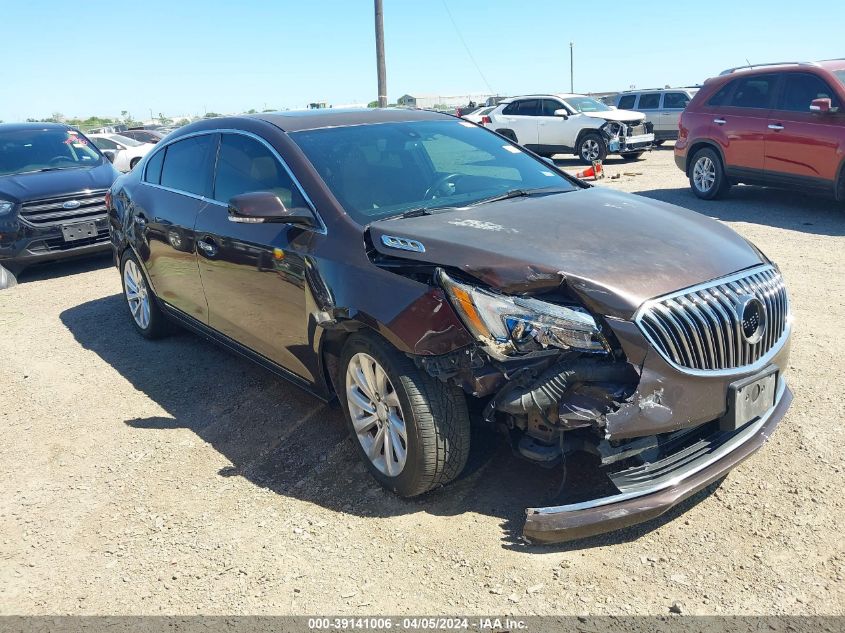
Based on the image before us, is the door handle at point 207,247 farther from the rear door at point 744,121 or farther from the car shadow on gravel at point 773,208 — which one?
the rear door at point 744,121

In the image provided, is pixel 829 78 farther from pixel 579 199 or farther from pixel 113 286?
pixel 113 286

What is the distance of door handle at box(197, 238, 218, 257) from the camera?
4500 mm

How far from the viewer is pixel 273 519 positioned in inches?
133

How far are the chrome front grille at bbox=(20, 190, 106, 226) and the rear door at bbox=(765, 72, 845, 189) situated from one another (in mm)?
8817

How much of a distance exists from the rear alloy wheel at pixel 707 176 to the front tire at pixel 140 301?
27.6 ft

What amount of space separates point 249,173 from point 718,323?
2784 millimetres

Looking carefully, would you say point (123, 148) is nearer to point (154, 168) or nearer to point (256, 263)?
point (154, 168)

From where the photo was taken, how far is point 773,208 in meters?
10.3

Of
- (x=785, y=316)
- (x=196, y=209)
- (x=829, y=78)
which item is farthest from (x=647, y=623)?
(x=829, y=78)

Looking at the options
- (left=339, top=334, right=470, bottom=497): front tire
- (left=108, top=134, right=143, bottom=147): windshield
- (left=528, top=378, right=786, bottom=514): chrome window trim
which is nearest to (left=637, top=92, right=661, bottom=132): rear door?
(left=108, top=134, right=143, bottom=147): windshield

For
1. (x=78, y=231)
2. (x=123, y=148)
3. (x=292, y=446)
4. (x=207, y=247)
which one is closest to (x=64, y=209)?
(x=78, y=231)

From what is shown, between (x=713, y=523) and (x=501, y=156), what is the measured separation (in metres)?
2.52

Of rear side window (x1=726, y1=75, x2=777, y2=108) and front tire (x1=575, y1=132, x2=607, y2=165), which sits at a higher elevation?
rear side window (x1=726, y1=75, x2=777, y2=108)

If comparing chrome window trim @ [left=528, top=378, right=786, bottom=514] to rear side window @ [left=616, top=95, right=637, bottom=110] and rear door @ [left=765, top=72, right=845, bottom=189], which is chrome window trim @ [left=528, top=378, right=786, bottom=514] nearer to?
rear door @ [left=765, top=72, right=845, bottom=189]
